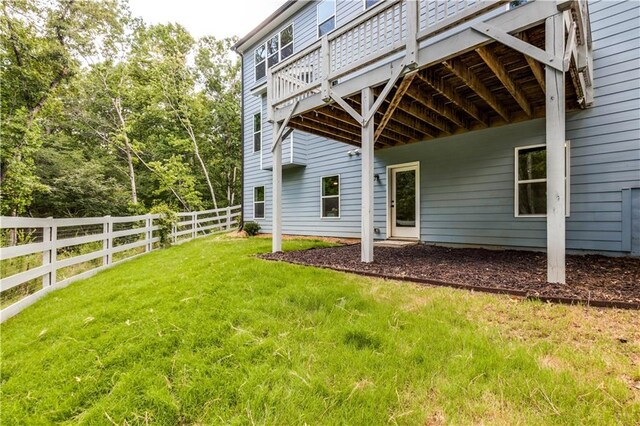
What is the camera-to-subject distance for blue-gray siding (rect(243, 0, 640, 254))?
4633mm

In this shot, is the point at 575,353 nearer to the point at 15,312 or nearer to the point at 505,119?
the point at 505,119

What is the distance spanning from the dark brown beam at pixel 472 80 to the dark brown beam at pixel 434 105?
0.73m

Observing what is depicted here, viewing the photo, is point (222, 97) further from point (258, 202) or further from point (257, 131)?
point (258, 202)

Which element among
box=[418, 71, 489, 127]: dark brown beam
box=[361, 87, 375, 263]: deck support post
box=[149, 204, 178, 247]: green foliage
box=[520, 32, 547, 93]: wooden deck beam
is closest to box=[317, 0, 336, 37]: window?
box=[418, 71, 489, 127]: dark brown beam

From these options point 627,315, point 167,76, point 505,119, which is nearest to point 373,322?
point 627,315

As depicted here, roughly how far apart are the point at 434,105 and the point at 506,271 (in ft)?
10.2

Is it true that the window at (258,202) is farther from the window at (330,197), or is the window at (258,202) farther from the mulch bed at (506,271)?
the mulch bed at (506,271)

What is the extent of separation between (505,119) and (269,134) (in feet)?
24.4

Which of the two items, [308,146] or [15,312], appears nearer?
[15,312]

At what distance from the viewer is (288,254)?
18.5ft

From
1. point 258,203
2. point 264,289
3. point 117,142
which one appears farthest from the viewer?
point 117,142

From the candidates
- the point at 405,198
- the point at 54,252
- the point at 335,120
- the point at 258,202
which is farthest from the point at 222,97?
the point at 54,252

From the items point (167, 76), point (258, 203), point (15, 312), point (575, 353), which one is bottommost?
point (15, 312)

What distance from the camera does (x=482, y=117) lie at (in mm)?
5938
